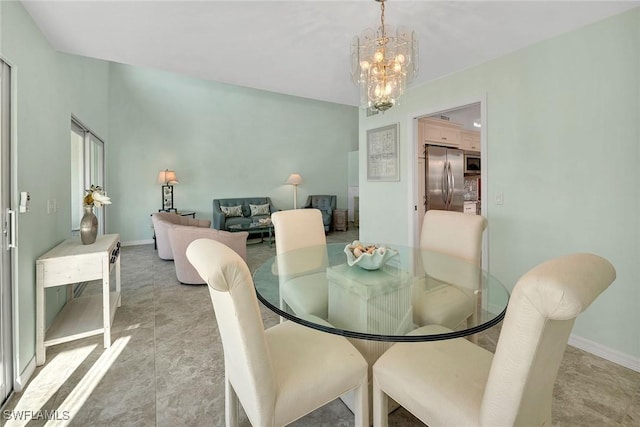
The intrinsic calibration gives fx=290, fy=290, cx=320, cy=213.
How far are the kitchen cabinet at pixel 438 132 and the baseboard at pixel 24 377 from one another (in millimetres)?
4194

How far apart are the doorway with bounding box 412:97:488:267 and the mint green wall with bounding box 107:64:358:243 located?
13.6 ft

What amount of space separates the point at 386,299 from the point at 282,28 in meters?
2.02

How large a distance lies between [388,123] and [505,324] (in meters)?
3.26

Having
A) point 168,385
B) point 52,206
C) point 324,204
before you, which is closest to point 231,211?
point 324,204

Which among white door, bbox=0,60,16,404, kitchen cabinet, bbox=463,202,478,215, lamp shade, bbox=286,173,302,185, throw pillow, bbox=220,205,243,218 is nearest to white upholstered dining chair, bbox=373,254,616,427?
white door, bbox=0,60,16,404

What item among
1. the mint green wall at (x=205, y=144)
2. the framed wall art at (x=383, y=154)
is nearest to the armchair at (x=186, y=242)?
the framed wall art at (x=383, y=154)

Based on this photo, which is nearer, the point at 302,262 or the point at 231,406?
the point at 231,406

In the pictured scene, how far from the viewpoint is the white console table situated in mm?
1938

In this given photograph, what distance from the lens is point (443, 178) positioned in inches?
160

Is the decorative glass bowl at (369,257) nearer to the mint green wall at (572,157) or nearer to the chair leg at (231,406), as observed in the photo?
the chair leg at (231,406)

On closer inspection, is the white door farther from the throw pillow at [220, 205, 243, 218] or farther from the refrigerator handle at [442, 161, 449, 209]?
the throw pillow at [220, 205, 243, 218]

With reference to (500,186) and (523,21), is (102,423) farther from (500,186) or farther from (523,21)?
(523,21)

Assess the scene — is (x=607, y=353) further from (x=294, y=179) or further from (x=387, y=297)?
(x=294, y=179)

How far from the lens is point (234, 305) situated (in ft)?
3.00
